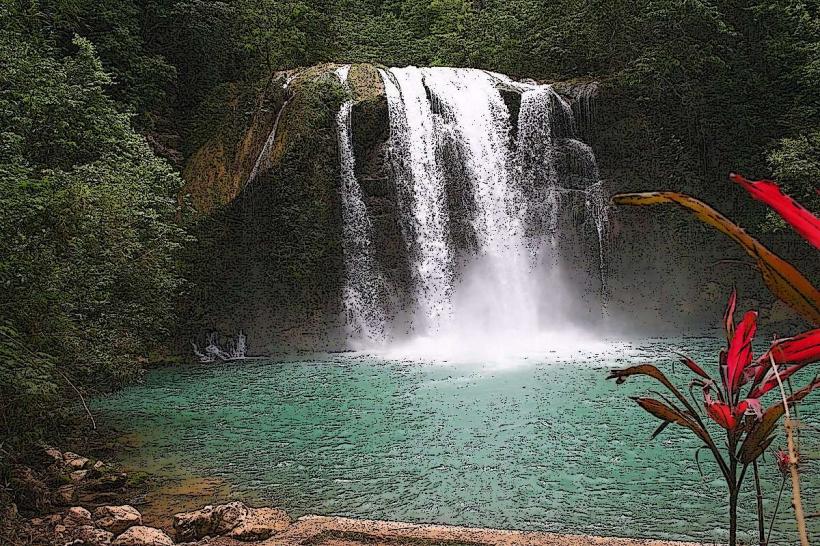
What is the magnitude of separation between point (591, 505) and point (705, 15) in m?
10.3

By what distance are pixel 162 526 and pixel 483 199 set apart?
9.71 meters

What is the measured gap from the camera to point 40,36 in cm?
863

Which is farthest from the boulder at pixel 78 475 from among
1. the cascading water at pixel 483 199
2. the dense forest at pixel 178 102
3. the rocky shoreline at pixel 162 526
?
the cascading water at pixel 483 199

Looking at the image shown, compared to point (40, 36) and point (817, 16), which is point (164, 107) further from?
point (817, 16)

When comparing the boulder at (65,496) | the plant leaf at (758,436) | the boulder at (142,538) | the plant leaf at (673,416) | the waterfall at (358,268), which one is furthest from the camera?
the waterfall at (358,268)

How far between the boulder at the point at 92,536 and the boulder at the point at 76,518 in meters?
0.27

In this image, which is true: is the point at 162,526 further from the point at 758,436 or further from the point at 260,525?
the point at 758,436

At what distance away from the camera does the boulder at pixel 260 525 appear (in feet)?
11.6

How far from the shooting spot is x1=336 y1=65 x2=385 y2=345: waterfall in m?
12.7

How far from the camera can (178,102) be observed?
13977 mm

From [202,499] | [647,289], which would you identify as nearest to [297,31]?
[647,289]

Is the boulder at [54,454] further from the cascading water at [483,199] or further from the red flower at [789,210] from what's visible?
the cascading water at [483,199]

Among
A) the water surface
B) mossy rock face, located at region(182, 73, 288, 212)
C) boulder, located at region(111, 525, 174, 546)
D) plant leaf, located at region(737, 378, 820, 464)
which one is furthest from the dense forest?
plant leaf, located at region(737, 378, 820, 464)

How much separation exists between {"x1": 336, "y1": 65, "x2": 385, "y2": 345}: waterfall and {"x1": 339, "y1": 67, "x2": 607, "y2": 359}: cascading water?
39mm
